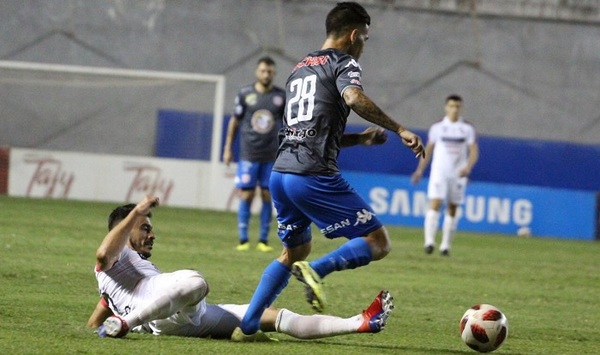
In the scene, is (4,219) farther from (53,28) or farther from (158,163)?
(53,28)

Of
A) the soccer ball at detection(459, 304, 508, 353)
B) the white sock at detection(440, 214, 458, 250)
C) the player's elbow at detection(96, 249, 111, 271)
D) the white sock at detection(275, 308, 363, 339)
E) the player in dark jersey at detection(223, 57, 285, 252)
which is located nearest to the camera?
the player's elbow at detection(96, 249, 111, 271)

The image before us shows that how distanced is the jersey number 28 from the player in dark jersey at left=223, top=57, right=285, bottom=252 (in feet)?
26.2

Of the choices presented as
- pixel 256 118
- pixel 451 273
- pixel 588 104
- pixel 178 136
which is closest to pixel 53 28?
pixel 178 136

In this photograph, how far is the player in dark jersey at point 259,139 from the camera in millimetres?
15320

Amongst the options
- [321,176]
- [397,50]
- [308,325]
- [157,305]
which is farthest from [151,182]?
[157,305]

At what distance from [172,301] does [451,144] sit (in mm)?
10360

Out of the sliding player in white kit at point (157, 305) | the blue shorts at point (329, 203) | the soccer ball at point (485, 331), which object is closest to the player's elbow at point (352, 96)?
the blue shorts at point (329, 203)

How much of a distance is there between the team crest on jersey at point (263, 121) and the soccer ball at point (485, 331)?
8.27 metres

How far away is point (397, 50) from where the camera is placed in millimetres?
31656

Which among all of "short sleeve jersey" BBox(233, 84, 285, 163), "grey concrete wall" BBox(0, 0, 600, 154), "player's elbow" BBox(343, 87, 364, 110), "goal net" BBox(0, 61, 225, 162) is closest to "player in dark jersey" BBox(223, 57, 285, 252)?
"short sleeve jersey" BBox(233, 84, 285, 163)

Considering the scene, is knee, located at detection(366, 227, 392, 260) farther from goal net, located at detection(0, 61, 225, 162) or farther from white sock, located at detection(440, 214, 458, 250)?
goal net, located at detection(0, 61, 225, 162)

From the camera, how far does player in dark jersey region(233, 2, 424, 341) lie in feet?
23.2

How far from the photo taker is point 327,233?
7.23 metres

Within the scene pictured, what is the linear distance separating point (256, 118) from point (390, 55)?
1651 cm
